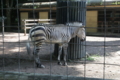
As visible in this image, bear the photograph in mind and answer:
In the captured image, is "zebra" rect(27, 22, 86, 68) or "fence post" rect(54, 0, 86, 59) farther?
"fence post" rect(54, 0, 86, 59)

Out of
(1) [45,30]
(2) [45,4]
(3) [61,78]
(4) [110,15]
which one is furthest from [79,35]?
(2) [45,4]

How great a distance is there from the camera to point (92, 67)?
5020 millimetres

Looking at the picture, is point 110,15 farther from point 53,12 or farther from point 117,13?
point 53,12

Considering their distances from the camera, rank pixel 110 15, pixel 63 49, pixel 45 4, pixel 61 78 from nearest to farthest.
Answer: pixel 61 78 → pixel 63 49 → pixel 110 15 → pixel 45 4

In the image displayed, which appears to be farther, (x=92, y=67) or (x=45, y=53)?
(x=45, y=53)

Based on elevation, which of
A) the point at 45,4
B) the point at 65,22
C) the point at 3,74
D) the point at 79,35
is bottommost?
the point at 3,74

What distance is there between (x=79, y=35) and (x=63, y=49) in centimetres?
66

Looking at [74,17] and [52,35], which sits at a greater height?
[74,17]

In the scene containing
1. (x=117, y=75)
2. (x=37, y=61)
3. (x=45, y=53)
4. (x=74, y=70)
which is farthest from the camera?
(x=45, y=53)

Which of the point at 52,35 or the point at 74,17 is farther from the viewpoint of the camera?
the point at 74,17

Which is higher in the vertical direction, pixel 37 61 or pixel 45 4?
pixel 45 4

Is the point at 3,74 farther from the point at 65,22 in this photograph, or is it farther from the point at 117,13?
the point at 117,13

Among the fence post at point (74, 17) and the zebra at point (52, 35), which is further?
the fence post at point (74, 17)

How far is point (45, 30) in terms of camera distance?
5414 millimetres
